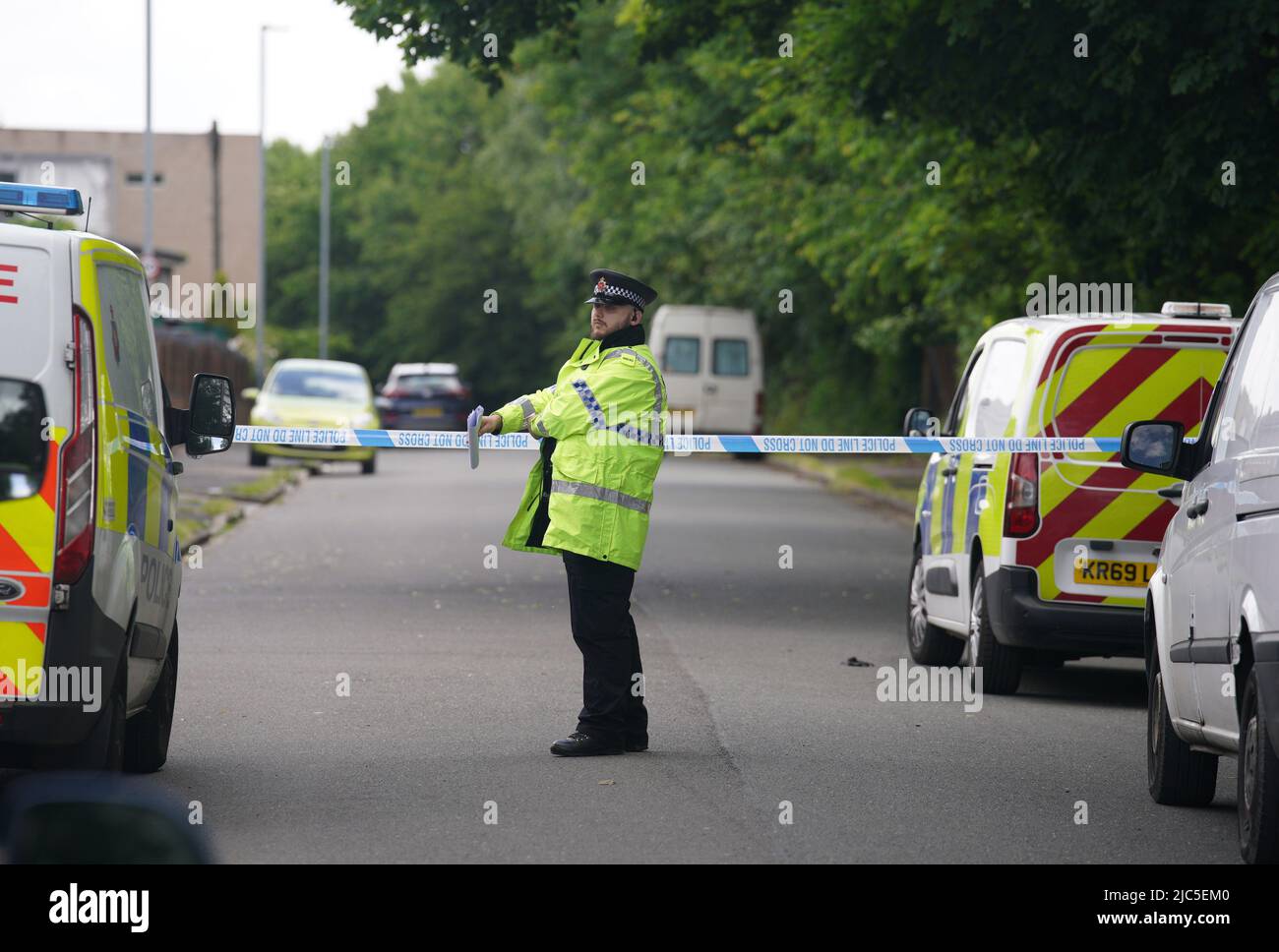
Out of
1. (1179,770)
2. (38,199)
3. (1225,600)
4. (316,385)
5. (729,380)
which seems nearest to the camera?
(1225,600)

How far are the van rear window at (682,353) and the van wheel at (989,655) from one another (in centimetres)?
3382

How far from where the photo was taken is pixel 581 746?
866cm

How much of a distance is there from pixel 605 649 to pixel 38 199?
9.26ft

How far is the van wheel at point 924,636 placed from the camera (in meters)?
12.1

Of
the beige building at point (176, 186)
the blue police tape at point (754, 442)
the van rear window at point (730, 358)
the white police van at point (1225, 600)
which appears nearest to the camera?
the white police van at point (1225, 600)

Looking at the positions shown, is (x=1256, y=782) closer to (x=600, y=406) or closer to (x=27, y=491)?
(x=600, y=406)

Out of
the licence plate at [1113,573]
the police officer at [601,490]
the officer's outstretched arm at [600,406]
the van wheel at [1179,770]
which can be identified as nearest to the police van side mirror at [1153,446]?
the van wheel at [1179,770]

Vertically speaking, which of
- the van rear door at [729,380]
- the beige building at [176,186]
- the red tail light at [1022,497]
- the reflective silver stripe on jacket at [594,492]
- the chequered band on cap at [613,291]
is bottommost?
the van rear door at [729,380]

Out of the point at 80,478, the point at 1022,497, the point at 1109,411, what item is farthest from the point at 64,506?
the point at 1109,411

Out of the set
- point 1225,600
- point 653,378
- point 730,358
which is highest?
point 653,378

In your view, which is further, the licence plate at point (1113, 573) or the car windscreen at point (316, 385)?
the car windscreen at point (316, 385)

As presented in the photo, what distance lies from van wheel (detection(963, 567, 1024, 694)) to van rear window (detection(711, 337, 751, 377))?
33733 mm

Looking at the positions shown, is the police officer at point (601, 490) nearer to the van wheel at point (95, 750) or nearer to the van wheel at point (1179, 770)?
the van wheel at point (1179, 770)
